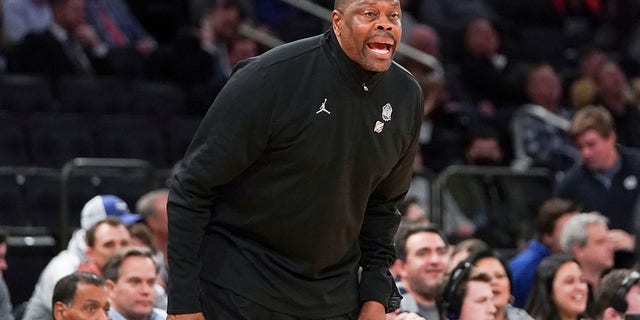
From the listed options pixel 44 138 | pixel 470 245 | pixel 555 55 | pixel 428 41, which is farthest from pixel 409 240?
pixel 555 55

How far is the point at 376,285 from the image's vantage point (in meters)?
3.61

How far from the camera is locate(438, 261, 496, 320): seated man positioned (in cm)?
555

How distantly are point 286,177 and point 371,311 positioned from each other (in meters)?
0.46

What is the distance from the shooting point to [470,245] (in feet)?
21.5

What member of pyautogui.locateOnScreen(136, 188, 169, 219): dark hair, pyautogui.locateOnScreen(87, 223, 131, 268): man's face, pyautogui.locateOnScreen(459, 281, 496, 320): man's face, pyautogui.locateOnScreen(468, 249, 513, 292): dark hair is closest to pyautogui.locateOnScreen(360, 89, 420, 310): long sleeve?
pyautogui.locateOnScreen(459, 281, 496, 320): man's face

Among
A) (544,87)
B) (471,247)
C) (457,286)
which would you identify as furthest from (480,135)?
(457,286)

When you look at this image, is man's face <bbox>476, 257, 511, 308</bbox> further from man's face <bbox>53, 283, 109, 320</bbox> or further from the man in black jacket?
the man in black jacket

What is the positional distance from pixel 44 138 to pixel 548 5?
20.0ft

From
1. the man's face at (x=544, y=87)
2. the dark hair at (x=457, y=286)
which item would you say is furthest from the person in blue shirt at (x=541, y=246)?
the man's face at (x=544, y=87)

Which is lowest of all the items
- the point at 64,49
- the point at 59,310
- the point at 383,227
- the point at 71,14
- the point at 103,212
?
the point at 59,310

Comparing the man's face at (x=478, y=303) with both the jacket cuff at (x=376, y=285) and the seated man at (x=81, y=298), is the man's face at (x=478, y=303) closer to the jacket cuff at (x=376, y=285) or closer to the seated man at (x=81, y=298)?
the seated man at (x=81, y=298)

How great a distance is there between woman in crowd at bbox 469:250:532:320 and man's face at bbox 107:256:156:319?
151 cm

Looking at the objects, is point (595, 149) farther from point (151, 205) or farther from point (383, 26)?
point (383, 26)

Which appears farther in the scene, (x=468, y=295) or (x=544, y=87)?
(x=544, y=87)
